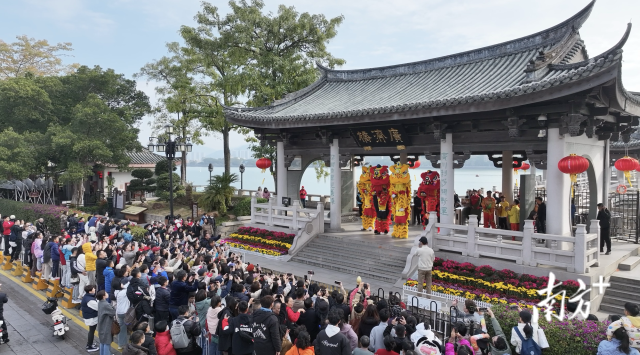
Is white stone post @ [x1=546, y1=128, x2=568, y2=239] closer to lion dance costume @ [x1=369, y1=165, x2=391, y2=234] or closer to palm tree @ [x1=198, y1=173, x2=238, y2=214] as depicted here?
lion dance costume @ [x1=369, y1=165, x2=391, y2=234]

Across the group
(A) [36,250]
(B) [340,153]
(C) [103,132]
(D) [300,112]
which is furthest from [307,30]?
(A) [36,250]

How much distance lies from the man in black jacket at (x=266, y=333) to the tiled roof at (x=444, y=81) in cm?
820

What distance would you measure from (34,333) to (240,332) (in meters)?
6.17

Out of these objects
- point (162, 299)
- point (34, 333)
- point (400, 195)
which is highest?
point (400, 195)

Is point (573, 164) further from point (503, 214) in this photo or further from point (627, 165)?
point (503, 214)

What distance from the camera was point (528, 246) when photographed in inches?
418

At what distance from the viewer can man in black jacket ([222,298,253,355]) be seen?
6.04 meters

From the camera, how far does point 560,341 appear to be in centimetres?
634

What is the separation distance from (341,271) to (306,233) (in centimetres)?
258

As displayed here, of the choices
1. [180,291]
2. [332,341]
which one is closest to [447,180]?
[180,291]

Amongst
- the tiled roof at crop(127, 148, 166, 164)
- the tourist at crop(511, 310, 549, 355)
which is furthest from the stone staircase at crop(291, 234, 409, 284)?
the tiled roof at crop(127, 148, 166, 164)

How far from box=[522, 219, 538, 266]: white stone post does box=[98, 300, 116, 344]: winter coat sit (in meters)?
9.25

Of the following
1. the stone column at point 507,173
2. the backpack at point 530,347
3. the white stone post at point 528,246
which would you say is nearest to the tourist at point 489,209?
the stone column at point 507,173

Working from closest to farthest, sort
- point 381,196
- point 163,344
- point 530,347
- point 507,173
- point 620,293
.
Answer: point 530,347, point 163,344, point 620,293, point 381,196, point 507,173
